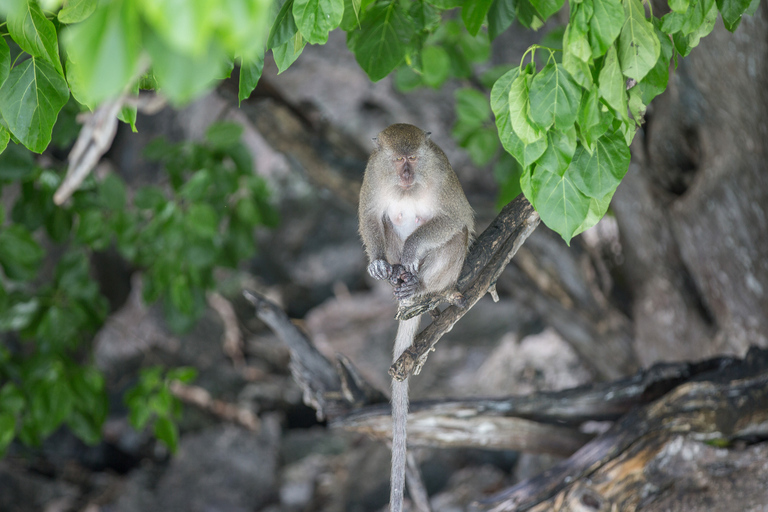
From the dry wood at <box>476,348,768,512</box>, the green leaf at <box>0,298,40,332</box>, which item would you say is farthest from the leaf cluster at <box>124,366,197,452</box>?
the dry wood at <box>476,348,768,512</box>

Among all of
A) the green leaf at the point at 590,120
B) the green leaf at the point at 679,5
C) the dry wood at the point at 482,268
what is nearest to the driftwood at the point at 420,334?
the dry wood at the point at 482,268

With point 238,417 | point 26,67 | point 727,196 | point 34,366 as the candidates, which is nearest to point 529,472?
point 727,196

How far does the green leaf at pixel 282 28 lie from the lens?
1.81 meters

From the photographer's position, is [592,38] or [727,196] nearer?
[592,38]

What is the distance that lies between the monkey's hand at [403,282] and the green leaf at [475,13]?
1297mm

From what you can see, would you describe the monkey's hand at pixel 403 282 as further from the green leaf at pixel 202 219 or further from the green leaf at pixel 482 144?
the green leaf at pixel 202 219

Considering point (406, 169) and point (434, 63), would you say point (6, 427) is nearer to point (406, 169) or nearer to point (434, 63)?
point (406, 169)

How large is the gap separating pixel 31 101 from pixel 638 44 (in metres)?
1.72

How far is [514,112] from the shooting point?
66.8 inches

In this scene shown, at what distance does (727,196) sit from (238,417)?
16.8ft

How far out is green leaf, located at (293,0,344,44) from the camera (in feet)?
5.50

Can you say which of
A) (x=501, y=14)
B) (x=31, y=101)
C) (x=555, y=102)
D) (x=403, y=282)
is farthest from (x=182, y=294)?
(x=555, y=102)

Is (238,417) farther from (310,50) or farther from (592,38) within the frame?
(592,38)

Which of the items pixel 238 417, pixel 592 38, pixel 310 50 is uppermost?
pixel 310 50
